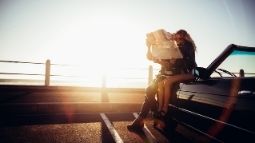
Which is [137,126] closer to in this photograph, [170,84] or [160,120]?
[160,120]

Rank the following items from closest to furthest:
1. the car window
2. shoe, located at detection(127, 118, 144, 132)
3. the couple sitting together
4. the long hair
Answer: the car window → the couple sitting together → the long hair → shoe, located at detection(127, 118, 144, 132)

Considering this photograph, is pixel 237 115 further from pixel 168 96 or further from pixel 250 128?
pixel 168 96

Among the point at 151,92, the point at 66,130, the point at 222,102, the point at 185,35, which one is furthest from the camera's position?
the point at 66,130

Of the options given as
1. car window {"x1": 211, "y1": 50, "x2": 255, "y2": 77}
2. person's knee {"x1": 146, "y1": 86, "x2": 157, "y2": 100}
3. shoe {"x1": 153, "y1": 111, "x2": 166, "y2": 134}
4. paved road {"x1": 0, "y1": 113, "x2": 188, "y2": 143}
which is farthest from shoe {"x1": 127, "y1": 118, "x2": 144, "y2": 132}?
car window {"x1": 211, "y1": 50, "x2": 255, "y2": 77}

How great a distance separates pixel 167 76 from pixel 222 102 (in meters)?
1.82

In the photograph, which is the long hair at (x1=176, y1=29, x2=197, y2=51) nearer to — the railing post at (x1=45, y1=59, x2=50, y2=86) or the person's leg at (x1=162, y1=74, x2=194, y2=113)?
the person's leg at (x1=162, y1=74, x2=194, y2=113)

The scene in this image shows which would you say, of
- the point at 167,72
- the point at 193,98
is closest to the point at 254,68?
the point at 193,98

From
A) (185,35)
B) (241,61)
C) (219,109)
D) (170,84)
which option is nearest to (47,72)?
(185,35)

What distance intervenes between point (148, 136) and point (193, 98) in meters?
1.57

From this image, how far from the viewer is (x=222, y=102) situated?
2492 mm

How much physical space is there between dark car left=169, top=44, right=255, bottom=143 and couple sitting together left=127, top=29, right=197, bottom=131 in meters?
0.21

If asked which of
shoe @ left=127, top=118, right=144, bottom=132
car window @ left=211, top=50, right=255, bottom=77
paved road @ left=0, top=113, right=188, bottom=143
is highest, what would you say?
car window @ left=211, top=50, right=255, bottom=77

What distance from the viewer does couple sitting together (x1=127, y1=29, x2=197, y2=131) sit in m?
3.87

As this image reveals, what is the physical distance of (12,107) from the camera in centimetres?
596
